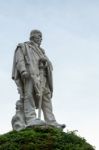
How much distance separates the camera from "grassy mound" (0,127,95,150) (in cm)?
1257

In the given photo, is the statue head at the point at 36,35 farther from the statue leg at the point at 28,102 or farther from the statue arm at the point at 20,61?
the statue leg at the point at 28,102

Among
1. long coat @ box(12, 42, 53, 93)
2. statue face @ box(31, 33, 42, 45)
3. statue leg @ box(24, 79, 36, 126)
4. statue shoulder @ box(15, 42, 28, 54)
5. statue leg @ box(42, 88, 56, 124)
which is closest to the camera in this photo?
statue leg @ box(24, 79, 36, 126)

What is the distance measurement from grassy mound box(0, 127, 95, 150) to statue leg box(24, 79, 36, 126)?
118cm

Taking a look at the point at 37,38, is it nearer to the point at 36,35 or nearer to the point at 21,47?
the point at 36,35

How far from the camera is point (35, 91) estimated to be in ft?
50.3

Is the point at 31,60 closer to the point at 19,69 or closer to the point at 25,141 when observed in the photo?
the point at 19,69

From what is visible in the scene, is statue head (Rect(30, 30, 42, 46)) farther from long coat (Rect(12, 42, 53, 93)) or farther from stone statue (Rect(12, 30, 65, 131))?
long coat (Rect(12, 42, 53, 93))

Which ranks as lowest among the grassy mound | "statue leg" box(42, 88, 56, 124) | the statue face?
the grassy mound

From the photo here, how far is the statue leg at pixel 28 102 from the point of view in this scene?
1495cm

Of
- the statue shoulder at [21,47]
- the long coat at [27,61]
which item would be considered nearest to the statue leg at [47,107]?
the long coat at [27,61]

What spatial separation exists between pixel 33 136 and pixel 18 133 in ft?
1.97

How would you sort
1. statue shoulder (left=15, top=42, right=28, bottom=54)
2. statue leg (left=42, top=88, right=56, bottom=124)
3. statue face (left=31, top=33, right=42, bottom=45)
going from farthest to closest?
statue face (left=31, top=33, right=42, bottom=45) < statue shoulder (left=15, top=42, right=28, bottom=54) < statue leg (left=42, top=88, right=56, bottom=124)

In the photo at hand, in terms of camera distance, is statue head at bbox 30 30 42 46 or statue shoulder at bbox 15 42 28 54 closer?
statue shoulder at bbox 15 42 28 54

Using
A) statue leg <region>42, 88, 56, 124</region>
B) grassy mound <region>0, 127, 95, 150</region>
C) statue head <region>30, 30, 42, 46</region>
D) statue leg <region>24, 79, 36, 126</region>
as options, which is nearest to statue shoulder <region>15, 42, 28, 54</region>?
statue head <region>30, 30, 42, 46</region>
